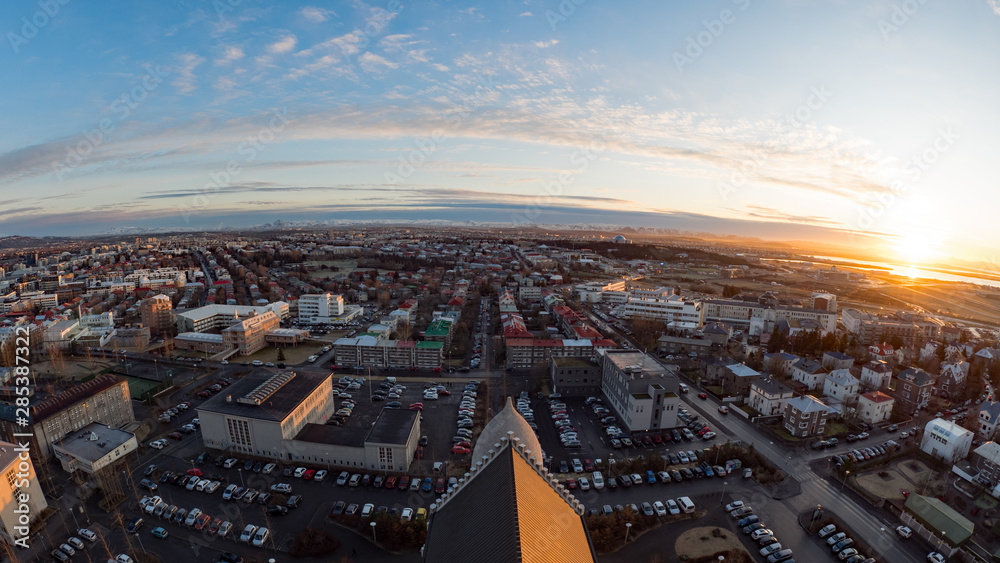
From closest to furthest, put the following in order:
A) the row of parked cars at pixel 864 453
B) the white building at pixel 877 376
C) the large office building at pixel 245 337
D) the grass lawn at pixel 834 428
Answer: the row of parked cars at pixel 864 453
the grass lawn at pixel 834 428
the white building at pixel 877 376
the large office building at pixel 245 337

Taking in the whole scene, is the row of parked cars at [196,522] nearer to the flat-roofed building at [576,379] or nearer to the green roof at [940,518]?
the flat-roofed building at [576,379]

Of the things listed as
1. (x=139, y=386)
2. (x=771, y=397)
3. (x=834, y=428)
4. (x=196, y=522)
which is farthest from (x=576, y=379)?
(x=139, y=386)

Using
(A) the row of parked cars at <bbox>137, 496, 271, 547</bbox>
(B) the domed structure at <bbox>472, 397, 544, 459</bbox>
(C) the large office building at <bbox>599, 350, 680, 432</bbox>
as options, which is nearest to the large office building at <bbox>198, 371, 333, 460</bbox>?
(A) the row of parked cars at <bbox>137, 496, 271, 547</bbox>

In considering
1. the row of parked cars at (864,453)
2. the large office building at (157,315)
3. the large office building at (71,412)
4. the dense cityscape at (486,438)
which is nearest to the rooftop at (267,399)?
the dense cityscape at (486,438)

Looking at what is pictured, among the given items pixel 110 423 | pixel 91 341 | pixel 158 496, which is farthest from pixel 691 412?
pixel 91 341

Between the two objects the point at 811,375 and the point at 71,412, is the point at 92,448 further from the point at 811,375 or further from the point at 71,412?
the point at 811,375

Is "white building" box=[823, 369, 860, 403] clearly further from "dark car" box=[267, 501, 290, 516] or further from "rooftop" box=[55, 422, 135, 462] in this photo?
"rooftop" box=[55, 422, 135, 462]

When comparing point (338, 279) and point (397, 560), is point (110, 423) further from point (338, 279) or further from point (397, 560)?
point (338, 279)
